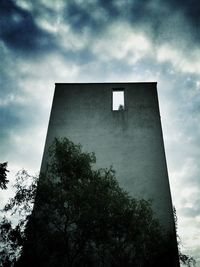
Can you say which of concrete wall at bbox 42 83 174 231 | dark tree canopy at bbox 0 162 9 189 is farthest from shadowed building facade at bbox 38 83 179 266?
dark tree canopy at bbox 0 162 9 189

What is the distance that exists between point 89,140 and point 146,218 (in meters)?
8.69

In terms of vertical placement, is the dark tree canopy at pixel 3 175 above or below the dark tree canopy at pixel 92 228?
above

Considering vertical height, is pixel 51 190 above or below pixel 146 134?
below

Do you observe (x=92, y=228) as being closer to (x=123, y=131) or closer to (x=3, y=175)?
(x=3, y=175)

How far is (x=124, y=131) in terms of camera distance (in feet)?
57.8

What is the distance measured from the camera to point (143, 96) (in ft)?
66.0

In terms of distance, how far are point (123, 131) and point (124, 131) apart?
77 millimetres

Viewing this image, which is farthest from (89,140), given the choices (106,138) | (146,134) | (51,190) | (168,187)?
(51,190)

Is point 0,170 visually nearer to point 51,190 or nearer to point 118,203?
point 51,190

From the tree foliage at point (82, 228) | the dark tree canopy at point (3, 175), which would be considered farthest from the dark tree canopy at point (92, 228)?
the dark tree canopy at point (3, 175)

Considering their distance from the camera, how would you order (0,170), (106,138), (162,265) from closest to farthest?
(162,265), (0,170), (106,138)

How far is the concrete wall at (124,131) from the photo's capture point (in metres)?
15.0

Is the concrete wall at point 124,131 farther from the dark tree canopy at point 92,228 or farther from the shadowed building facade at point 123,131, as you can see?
the dark tree canopy at point 92,228

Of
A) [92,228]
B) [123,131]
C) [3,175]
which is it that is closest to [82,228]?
[92,228]
